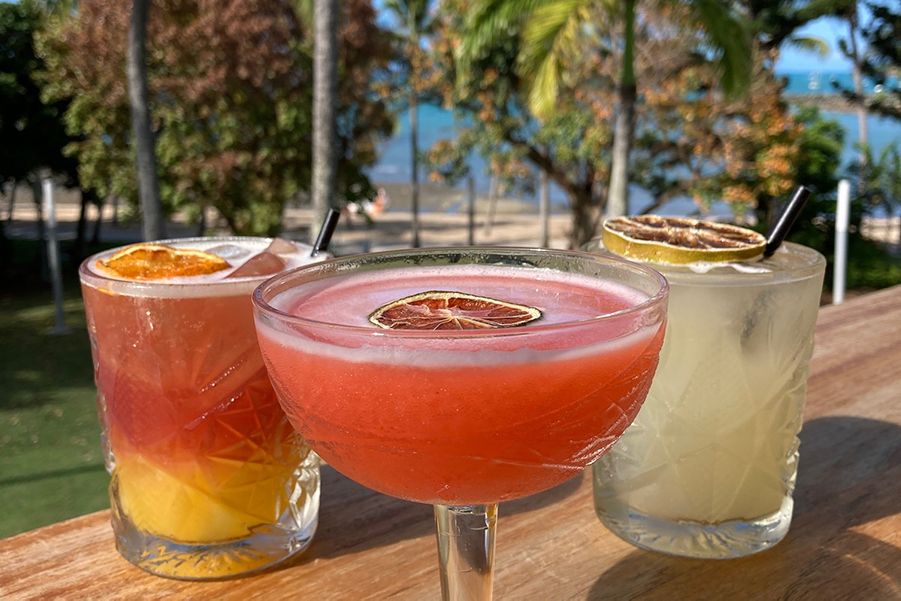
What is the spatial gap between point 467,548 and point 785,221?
24.1 inches

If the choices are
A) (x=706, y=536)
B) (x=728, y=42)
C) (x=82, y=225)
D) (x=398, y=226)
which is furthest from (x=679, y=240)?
(x=398, y=226)

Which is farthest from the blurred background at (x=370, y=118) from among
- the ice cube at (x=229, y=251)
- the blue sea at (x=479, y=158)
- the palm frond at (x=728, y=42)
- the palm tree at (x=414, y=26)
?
the ice cube at (x=229, y=251)

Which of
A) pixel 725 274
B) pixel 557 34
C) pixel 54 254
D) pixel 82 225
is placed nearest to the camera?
pixel 725 274

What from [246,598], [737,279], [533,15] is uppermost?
[533,15]

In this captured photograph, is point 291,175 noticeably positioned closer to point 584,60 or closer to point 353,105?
point 353,105

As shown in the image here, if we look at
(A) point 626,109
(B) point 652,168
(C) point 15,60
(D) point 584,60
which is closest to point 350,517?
(A) point 626,109

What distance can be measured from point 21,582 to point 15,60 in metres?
16.6

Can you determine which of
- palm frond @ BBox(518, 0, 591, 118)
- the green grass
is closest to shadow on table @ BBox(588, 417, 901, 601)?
the green grass

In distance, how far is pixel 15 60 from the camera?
→ 14.9 metres

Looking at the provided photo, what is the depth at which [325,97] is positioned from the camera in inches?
323

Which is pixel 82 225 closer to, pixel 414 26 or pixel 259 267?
pixel 414 26

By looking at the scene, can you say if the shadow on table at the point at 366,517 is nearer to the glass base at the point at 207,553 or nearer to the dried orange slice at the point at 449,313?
the glass base at the point at 207,553

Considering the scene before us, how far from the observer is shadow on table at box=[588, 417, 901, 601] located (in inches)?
39.1

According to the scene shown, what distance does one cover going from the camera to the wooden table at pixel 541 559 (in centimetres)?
99
